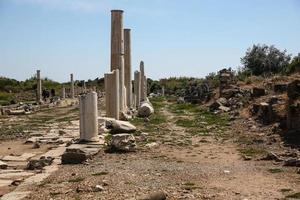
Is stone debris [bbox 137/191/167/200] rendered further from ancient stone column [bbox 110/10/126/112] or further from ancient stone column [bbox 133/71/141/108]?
ancient stone column [bbox 133/71/141/108]

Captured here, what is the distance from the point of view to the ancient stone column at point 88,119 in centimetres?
1478

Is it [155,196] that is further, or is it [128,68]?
[128,68]

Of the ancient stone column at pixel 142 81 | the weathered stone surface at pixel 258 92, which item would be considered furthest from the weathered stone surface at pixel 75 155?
the ancient stone column at pixel 142 81

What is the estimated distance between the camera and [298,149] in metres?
13.5

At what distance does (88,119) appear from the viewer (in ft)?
49.0

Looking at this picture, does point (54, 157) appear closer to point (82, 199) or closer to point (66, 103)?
point (82, 199)

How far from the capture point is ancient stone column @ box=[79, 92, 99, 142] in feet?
48.5

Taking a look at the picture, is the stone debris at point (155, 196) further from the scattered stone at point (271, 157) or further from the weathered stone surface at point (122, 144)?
the weathered stone surface at point (122, 144)

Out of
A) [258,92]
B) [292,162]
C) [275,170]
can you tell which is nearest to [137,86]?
[258,92]

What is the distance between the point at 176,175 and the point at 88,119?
5.20m

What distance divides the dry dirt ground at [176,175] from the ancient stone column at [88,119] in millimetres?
996

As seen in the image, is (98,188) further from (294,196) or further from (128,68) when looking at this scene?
(128,68)

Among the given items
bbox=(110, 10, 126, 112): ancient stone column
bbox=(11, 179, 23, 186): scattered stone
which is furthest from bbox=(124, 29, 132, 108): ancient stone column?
bbox=(11, 179, 23, 186): scattered stone

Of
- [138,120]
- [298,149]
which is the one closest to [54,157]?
[298,149]
